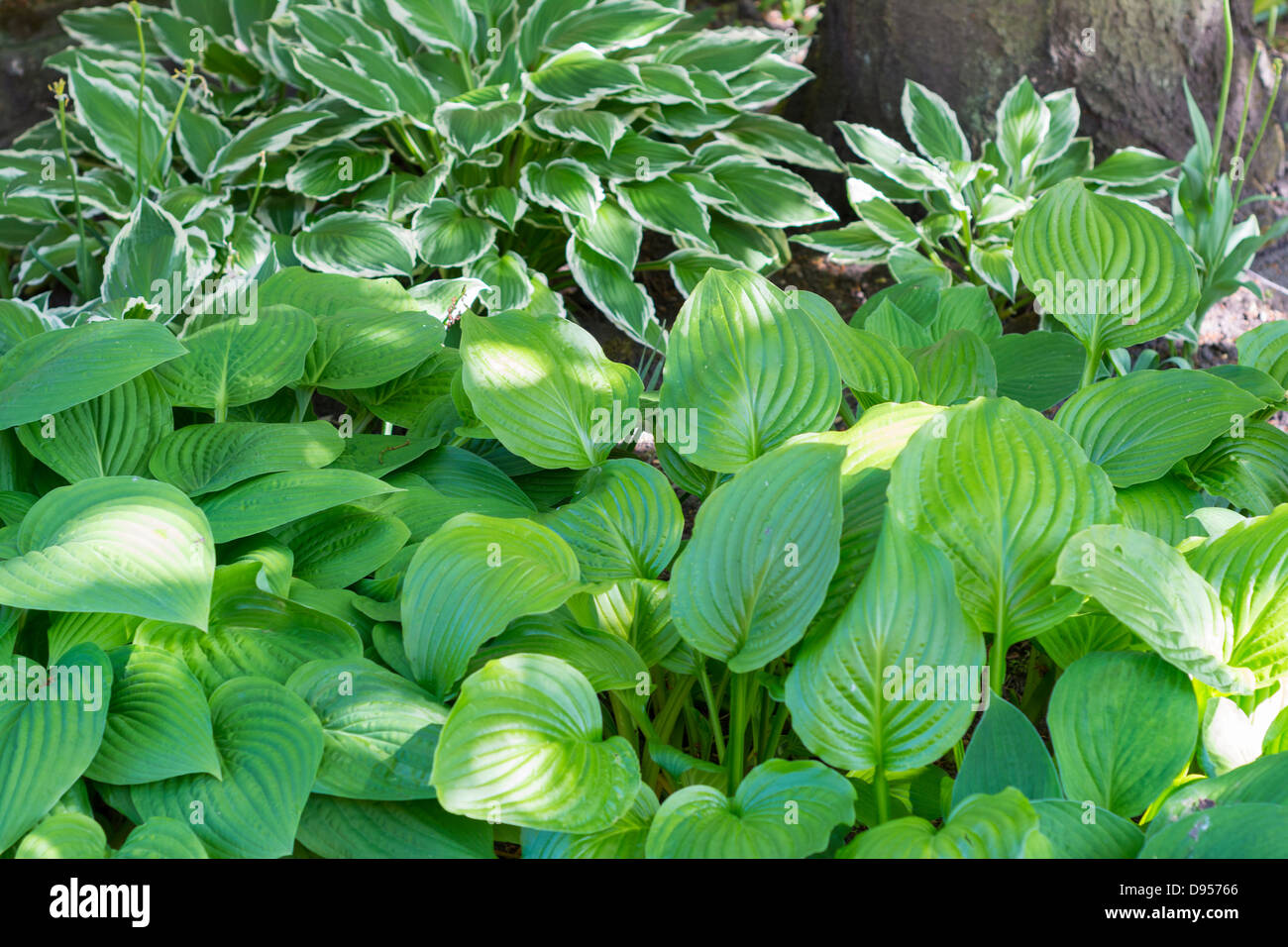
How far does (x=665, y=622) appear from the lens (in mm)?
1662

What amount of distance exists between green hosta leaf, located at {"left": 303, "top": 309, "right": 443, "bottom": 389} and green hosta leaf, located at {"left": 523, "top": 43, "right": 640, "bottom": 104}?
119 cm

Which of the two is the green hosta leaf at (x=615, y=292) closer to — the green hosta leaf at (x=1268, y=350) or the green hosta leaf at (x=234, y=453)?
the green hosta leaf at (x=234, y=453)

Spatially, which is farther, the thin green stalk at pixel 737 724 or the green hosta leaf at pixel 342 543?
the green hosta leaf at pixel 342 543

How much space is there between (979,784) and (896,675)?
0.19 meters

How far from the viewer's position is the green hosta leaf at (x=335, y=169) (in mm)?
3188

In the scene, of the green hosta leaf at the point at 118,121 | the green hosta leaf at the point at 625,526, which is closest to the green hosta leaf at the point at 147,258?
the green hosta leaf at the point at 118,121

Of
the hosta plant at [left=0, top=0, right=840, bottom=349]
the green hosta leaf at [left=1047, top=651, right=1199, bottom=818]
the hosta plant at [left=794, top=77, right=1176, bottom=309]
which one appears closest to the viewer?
the green hosta leaf at [left=1047, top=651, right=1199, bottom=818]

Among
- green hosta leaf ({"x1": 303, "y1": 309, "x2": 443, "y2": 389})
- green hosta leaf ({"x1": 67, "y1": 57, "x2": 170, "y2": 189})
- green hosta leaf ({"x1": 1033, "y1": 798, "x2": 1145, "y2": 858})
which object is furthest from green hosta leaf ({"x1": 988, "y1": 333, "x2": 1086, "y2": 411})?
green hosta leaf ({"x1": 67, "y1": 57, "x2": 170, "y2": 189})

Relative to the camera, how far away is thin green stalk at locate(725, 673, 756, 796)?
1.58 metres

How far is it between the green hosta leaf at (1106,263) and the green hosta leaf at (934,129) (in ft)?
4.48

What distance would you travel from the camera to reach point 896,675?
1.36m

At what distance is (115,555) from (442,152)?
7.15 ft

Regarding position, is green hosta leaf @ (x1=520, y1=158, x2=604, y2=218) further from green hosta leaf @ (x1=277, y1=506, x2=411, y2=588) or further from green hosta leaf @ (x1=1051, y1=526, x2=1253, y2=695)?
green hosta leaf @ (x1=1051, y1=526, x2=1253, y2=695)

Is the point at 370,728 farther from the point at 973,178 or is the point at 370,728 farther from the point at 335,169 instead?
the point at 973,178
